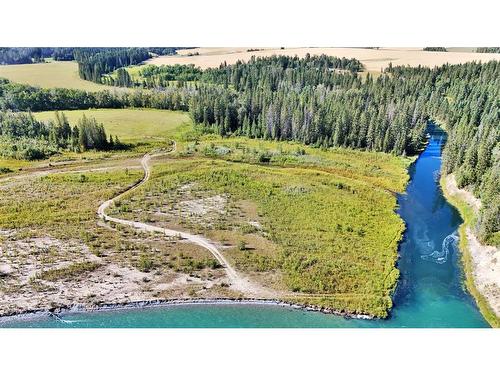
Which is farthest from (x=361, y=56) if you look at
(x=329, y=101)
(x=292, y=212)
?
(x=292, y=212)

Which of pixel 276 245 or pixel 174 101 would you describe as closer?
pixel 276 245

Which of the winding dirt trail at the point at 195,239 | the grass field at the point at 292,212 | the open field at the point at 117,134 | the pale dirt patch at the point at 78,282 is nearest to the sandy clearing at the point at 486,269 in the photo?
the grass field at the point at 292,212

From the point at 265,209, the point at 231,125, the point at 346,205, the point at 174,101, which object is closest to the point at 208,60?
the point at 174,101

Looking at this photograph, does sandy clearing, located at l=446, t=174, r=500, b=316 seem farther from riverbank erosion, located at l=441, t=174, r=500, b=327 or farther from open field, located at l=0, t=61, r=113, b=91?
open field, located at l=0, t=61, r=113, b=91

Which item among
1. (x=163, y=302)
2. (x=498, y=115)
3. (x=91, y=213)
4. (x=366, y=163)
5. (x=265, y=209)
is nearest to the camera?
(x=163, y=302)

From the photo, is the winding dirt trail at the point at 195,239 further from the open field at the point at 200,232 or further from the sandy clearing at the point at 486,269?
the sandy clearing at the point at 486,269

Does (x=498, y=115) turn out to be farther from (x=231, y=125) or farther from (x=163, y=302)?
(x=163, y=302)

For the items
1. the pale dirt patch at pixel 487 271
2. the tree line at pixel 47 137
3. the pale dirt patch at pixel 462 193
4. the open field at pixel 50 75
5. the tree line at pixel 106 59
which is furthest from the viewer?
the pale dirt patch at pixel 462 193

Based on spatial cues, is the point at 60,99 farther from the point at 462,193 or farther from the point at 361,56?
the point at 462,193
